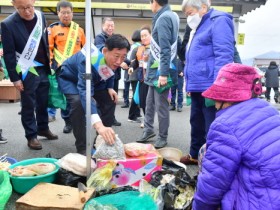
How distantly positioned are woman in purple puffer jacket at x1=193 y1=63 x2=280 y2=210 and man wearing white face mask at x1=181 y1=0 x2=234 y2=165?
0.87 metres

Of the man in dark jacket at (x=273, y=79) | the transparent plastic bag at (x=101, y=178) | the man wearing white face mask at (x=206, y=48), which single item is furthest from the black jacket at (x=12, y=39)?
the man in dark jacket at (x=273, y=79)

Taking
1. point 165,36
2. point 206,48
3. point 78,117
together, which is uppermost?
point 165,36

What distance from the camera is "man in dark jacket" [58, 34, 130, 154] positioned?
2.13m

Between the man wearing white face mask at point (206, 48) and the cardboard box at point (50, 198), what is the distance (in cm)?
117

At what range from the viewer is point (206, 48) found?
2332 millimetres

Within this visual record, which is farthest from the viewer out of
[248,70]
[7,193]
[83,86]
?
[83,86]

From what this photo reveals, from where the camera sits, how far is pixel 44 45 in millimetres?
3258

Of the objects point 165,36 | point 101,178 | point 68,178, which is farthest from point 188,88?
point 68,178

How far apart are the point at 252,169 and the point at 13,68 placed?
2.48 m

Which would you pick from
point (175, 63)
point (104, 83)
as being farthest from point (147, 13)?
point (104, 83)

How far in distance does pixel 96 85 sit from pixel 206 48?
0.97 metres

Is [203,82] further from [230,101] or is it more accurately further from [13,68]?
[13,68]

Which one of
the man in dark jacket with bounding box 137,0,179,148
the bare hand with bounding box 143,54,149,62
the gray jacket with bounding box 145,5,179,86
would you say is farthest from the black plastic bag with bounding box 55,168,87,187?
the bare hand with bounding box 143,54,149,62

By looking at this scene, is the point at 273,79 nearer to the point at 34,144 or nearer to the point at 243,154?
the point at 34,144
